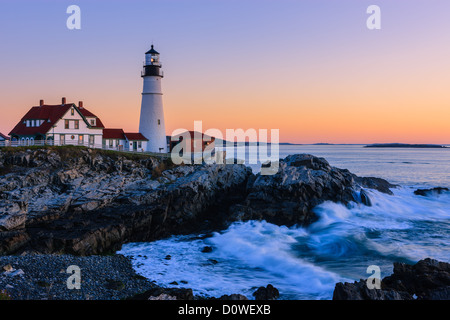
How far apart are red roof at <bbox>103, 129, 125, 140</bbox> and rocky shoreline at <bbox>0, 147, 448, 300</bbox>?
10.3m

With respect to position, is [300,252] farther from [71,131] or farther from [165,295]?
[71,131]

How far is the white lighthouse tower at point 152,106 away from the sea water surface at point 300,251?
20563mm

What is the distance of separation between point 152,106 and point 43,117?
37.3ft

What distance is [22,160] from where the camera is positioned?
→ 2553 centimetres

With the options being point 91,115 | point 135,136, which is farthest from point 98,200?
point 91,115

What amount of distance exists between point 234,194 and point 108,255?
14.1 metres

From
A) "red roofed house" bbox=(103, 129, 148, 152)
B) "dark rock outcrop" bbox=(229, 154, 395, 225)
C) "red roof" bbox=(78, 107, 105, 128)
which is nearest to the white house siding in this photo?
"red roof" bbox=(78, 107, 105, 128)

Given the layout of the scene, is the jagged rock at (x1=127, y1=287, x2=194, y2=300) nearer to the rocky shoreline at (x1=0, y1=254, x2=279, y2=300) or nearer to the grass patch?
the rocky shoreline at (x1=0, y1=254, x2=279, y2=300)

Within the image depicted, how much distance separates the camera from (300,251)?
20.3 metres

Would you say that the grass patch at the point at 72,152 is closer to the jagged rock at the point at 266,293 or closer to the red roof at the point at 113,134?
the red roof at the point at 113,134

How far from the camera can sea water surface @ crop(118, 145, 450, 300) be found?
1566cm

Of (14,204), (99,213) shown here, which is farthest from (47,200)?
(99,213)
